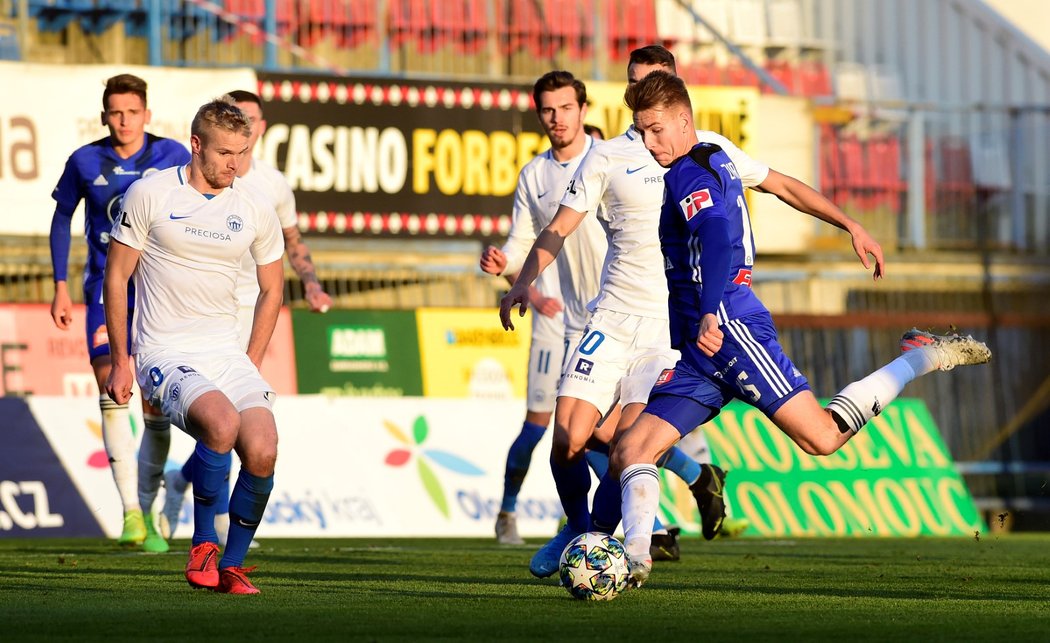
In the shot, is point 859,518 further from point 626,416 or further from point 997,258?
point 626,416

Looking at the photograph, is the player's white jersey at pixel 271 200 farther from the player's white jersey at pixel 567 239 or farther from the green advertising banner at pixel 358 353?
the green advertising banner at pixel 358 353

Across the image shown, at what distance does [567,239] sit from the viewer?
32.0 feet

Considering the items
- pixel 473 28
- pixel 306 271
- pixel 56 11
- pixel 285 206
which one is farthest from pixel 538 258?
pixel 473 28

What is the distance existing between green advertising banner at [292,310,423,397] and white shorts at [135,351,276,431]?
8609mm

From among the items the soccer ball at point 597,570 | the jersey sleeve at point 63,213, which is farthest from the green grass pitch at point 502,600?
the jersey sleeve at point 63,213

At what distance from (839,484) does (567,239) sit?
22.0 feet

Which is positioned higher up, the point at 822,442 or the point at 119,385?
the point at 119,385

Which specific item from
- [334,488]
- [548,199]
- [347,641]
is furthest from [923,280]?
[347,641]

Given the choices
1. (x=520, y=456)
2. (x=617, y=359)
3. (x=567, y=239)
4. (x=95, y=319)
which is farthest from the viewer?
(x=520, y=456)

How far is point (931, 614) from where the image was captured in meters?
6.47

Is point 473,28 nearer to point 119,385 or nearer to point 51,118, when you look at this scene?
point 51,118

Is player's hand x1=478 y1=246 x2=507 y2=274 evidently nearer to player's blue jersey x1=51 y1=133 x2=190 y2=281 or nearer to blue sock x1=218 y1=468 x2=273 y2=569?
blue sock x1=218 y1=468 x2=273 y2=569

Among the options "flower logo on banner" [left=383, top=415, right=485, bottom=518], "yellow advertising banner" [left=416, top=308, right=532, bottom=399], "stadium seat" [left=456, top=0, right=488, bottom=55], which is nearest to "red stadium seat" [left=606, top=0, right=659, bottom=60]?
"stadium seat" [left=456, top=0, right=488, bottom=55]

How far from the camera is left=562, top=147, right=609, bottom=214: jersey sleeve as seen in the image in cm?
802
